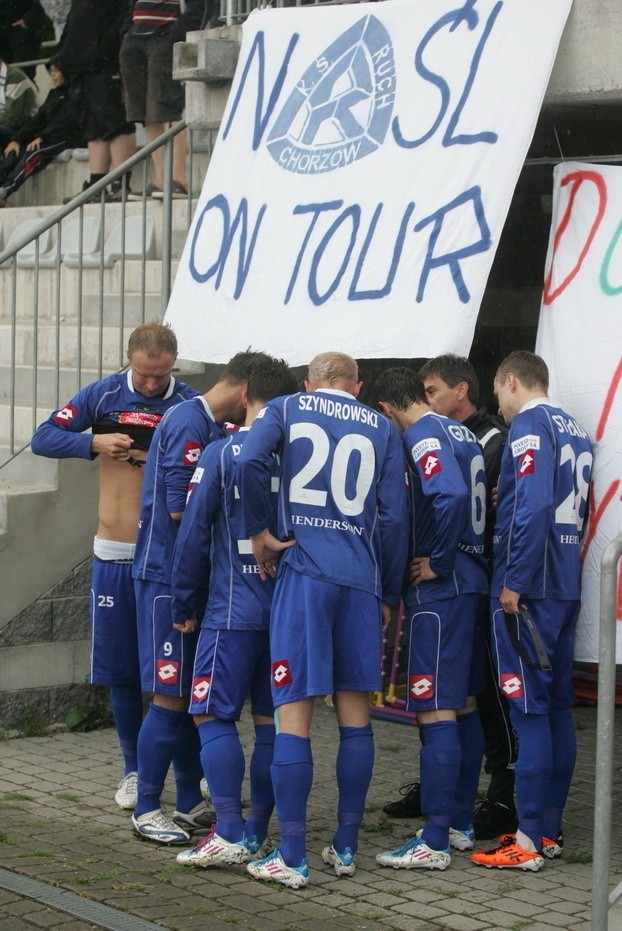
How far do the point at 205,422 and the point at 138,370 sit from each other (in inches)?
23.5

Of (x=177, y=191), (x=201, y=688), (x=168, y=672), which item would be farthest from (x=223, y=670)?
(x=177, y=191)

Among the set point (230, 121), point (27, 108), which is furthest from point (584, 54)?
point (27, 108)

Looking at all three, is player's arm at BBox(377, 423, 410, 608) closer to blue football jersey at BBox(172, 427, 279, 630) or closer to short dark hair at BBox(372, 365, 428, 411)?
short dark hair at BBox(372, 365, 428, 411)

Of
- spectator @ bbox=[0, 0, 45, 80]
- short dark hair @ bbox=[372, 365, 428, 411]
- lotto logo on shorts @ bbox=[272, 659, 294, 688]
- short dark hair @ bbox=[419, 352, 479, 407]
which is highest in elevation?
spectator @ bbox=[0, 0, 45, 80]

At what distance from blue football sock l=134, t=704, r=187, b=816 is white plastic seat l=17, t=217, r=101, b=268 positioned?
4251mm

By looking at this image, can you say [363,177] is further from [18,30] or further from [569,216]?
[18,30]

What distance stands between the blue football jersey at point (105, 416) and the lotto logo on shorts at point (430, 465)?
1473 mm

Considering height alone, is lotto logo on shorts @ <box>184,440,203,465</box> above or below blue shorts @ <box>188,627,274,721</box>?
above

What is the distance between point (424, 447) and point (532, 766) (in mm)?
1325

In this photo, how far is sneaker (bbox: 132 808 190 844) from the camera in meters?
6.04

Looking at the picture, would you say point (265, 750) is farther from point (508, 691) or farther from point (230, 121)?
point (230, 121)

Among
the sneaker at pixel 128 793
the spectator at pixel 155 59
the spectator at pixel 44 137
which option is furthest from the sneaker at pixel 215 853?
the spectator at pixel 44 137

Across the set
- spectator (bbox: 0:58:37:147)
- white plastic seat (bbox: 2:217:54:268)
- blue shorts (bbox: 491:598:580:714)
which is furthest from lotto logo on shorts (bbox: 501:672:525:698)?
spectator (bbox: 0:58:37:147)

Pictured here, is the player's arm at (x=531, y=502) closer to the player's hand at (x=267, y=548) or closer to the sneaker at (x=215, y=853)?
the player's hand at (x=267, y=548)
